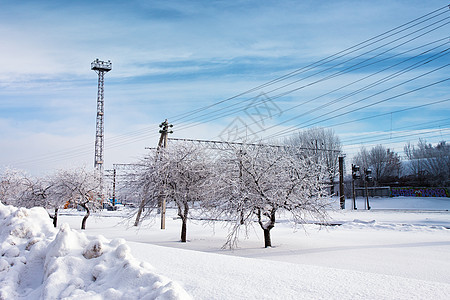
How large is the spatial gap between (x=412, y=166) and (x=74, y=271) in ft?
224

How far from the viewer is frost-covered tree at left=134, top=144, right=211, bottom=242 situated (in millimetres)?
16719

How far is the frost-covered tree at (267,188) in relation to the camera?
12648 millimetres

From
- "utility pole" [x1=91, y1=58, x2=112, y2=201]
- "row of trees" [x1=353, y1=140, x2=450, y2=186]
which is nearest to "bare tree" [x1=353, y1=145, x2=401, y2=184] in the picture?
"row of trees" [x1=353, y1=140, x2=450, y2=186]

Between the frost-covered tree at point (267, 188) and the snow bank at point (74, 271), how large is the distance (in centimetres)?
748

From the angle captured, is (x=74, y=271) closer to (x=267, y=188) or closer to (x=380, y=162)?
(x=267, y=188)

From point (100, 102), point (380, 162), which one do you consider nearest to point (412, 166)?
point (380, 162)

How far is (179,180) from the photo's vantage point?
16953 mm

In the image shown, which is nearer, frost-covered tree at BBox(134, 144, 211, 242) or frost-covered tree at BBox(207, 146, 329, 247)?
frost-covered tree at BBox(207, 146, 329, 247)

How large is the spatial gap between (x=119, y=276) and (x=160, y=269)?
1.47 m

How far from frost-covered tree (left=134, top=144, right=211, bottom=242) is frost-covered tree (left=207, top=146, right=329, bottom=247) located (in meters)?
3.07

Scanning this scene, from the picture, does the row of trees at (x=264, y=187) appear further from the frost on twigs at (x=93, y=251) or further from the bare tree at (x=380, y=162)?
the bare tree at (x=380, y=162)

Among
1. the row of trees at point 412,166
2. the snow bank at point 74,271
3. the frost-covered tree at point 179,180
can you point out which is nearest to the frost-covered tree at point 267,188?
the frost-covered tree at point 179,180

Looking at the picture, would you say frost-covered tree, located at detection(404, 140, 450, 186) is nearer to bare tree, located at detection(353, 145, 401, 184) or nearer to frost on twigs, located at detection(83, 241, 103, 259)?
bare tree, located at detection(353, 145, 401, 184)

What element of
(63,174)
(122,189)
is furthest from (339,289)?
(63,174)
